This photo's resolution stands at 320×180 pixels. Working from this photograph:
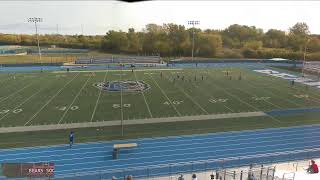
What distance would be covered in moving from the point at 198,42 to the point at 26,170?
6345 cm

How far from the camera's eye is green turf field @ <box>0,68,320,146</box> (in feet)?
63.9

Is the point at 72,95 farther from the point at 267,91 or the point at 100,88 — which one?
the point at 267,91

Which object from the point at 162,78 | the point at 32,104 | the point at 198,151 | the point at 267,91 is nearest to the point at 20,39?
the point at 162,78

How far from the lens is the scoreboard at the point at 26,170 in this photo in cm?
1063

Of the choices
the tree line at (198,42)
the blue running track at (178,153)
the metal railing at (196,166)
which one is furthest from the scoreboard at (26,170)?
the tree line at (198,42)

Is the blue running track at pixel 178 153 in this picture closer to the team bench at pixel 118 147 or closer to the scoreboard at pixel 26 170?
the team bench at pixel 118 147

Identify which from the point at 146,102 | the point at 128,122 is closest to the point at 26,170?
the point at 128,122

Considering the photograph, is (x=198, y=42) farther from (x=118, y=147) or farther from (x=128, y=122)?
(x=118, y=147)

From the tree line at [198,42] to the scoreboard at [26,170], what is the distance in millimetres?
57988

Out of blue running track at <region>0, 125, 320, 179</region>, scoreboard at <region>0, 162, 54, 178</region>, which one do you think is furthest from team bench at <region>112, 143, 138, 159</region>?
scoreboard at <region>0, 162, 54, 178</region>

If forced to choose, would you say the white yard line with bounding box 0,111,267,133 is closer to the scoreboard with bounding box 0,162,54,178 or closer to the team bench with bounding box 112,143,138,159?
the team bench with bounding box 112,143,138,159

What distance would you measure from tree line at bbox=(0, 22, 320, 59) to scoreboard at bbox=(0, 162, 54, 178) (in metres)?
58.0

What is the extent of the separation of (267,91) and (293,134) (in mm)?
11641

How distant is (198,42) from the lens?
235 feet
